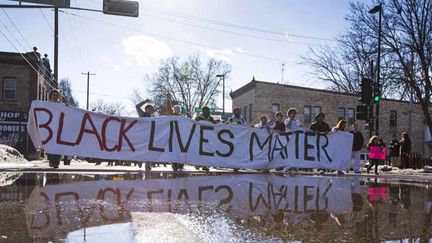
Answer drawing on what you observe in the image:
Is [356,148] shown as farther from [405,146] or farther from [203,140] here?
[405,146]

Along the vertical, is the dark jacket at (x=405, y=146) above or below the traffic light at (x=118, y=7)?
below

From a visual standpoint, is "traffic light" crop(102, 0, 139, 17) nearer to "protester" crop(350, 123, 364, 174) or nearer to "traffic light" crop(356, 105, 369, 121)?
"protester" crop(350, 123, 364, 174)

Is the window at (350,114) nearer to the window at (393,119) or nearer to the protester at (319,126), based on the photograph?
the window at (393,119)

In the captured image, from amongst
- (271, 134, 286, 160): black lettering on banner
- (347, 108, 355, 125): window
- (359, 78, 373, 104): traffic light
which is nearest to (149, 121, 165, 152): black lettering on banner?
(271, 134, 286, 160): black lettering on banner

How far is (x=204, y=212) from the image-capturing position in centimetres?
544

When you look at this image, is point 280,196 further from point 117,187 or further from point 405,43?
point 405,43

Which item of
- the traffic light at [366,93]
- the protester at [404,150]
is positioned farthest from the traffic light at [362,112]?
the protester at [404,150]

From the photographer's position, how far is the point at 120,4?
50.7 ft

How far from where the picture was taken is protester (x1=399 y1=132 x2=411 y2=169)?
815 inches

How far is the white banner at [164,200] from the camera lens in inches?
194

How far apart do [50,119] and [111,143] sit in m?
1.53

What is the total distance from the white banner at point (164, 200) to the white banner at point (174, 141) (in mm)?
3181

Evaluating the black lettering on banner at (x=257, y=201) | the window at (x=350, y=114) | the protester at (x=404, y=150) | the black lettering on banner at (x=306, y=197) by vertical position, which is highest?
the window at (x=350, y=114)

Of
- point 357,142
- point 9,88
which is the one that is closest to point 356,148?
point 357,142
